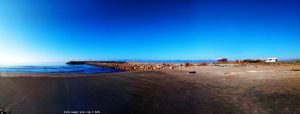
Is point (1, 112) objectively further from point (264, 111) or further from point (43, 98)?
point (264, 111)

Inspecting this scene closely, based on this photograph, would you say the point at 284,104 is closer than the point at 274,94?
Yes

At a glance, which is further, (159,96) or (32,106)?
(159,96)

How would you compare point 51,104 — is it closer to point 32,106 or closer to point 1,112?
point 32,106

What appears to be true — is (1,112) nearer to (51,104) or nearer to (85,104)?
(51,104)

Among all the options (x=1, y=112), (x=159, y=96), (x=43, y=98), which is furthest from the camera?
(x=159, y=96)

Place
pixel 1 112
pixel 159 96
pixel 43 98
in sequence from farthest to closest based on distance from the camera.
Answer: pixel 159 96 → pixel 43 98 → pixel 1 112

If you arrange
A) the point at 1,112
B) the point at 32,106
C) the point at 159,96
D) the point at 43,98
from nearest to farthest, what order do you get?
the point at 1,112
the point at 32,106
the point at 43,98
the point at 159,96

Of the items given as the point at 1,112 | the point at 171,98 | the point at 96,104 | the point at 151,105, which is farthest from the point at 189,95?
the point at 1,112

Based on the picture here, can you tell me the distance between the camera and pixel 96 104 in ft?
23.8

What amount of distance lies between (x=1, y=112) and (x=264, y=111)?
24.9ft

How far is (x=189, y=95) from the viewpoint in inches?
352

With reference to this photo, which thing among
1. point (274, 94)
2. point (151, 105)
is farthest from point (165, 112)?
point (274, 94)

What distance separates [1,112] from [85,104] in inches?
90.8

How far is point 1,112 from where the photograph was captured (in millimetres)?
6203
